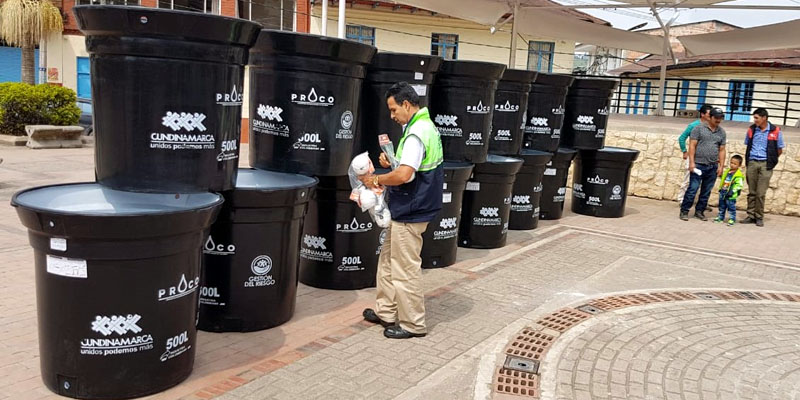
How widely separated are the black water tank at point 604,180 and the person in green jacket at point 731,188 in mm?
1526

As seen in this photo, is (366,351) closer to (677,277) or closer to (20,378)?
(20,378)

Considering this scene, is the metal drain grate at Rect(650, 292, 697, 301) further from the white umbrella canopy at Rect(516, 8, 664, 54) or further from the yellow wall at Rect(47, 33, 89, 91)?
the yellow wall at Rect(47, 33, 89, 91)

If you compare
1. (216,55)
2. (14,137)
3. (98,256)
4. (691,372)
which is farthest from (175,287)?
(14,137)

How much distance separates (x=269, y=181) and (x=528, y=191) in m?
5.27

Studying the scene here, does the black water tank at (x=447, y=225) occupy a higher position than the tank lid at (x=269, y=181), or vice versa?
the tank lid at (x=269, y=181)

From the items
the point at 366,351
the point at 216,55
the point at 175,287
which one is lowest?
the point at 366,351

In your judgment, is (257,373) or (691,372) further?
(691,372)

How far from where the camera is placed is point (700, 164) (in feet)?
37.9

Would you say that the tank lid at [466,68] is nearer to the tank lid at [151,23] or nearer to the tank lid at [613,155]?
the tank lid at [151,23]

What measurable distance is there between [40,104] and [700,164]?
53.0 feet

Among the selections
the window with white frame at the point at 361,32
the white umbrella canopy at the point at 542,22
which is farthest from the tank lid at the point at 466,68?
the window with white frame at the point at 361,32

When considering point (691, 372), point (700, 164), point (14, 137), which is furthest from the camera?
point (14, 137)

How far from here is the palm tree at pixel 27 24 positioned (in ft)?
83.0

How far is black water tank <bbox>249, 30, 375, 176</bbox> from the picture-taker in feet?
19.2
